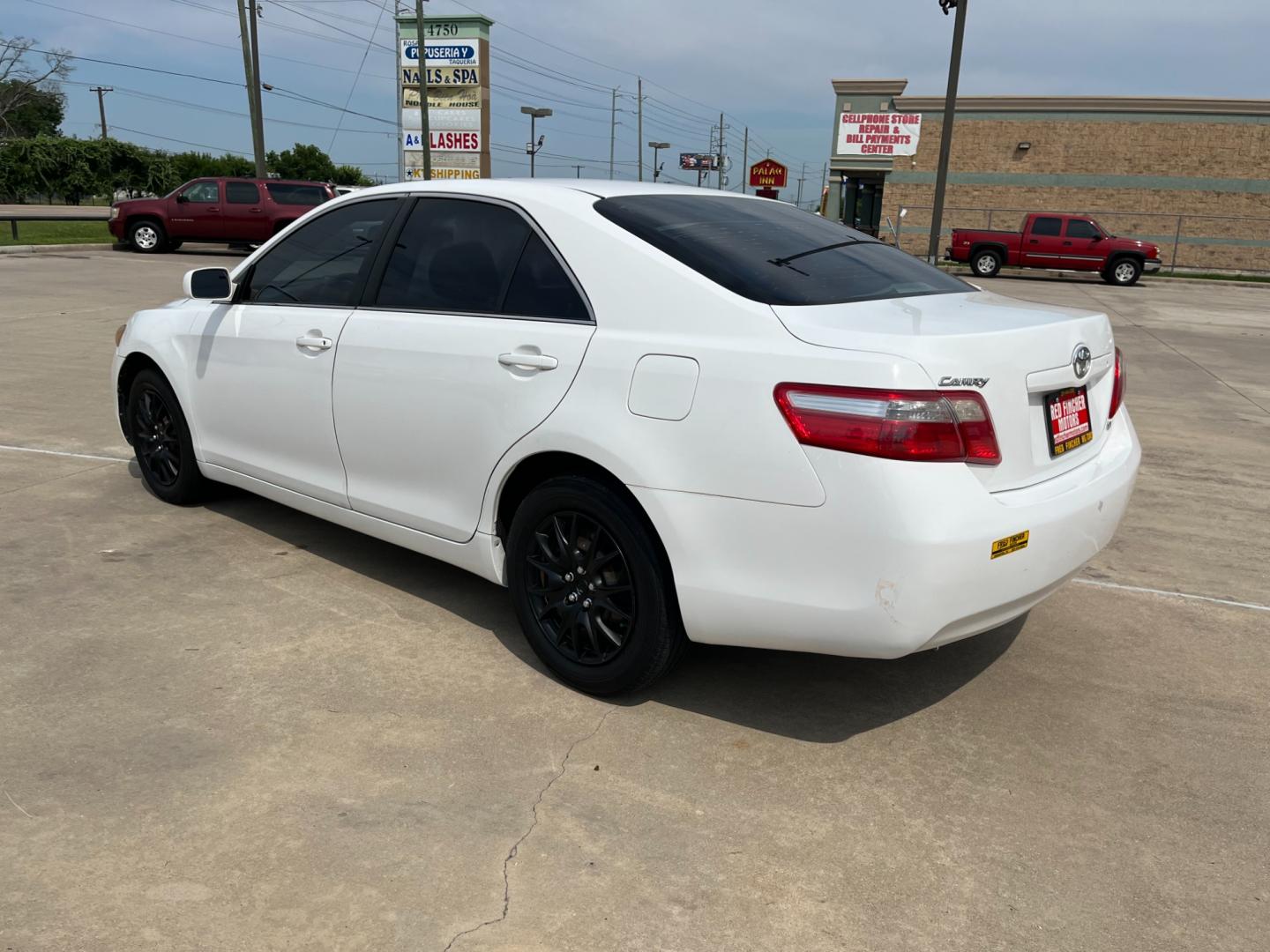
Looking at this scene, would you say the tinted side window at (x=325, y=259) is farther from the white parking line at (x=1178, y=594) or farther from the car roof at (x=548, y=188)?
the white parking line at (x=1178, y=594)

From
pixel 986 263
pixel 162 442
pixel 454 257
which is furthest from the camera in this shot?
pixel 986 263

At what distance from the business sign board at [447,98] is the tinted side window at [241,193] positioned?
17.9 m

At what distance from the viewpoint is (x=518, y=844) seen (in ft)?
8.94

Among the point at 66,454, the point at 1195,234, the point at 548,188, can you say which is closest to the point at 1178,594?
the point at 548,188

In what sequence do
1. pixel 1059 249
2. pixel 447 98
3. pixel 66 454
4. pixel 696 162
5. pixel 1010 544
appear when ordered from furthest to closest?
pixel 696 162, pixel 447 98, pixel 1059 249, pixel 66 454, pixel 1010 544

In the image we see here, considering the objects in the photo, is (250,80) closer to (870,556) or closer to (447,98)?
(447,98)

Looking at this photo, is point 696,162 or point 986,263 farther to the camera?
point 696,162

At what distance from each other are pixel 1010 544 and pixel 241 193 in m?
24.1

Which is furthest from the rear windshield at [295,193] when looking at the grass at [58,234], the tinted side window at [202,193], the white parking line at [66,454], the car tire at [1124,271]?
the car tire at [1124,271]

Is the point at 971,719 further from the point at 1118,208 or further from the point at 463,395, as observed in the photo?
the point at 1118,208

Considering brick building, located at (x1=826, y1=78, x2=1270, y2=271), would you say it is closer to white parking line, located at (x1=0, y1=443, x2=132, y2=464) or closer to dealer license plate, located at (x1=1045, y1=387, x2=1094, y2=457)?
white parking line, located at (x1=0, y1=443, x2=132, y2=464)

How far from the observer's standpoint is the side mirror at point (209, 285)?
4.79 meters

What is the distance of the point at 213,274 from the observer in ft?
15.8

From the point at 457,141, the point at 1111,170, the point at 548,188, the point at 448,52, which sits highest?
the point at 448,52
